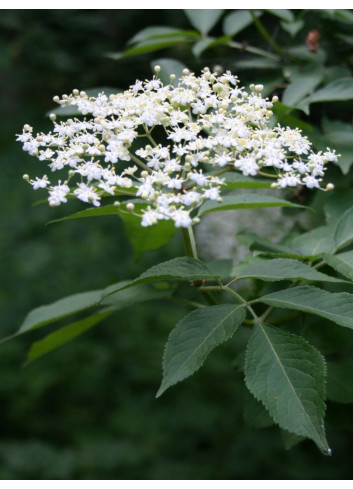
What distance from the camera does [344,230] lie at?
1.34 m

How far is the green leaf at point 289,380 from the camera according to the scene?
3.07 feet

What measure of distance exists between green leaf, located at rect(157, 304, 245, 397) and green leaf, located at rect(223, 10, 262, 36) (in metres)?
1.03

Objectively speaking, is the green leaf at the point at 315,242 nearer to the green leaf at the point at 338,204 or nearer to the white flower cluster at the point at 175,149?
the green leaf at the point at 338,204

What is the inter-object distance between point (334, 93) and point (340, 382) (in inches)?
25.5

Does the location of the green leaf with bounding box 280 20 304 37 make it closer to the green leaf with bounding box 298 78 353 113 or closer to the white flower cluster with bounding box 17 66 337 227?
the green leaf with bounding box 298 78 353 113

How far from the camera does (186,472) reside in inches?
123

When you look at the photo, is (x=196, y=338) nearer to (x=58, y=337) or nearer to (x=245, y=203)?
(x=245, y=203)

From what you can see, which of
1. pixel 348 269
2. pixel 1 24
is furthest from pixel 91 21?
pixel 348 269

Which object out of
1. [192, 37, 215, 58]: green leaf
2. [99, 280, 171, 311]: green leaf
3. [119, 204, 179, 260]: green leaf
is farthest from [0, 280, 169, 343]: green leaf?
[192, 37, 215, 58]: green leaf

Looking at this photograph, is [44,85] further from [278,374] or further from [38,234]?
[278,374]

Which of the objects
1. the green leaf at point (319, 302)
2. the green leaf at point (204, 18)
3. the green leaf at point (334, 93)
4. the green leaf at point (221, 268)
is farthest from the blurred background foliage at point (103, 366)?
the green leaf at point (319, 302)

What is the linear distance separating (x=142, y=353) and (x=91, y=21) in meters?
2.10

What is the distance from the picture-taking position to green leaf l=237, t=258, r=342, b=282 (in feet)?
3.57

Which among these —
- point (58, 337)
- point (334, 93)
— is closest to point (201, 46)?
point (334, 93)
